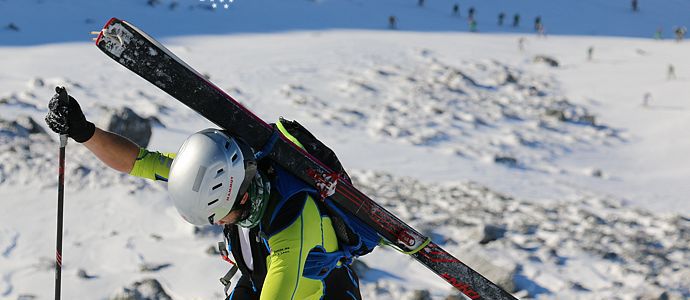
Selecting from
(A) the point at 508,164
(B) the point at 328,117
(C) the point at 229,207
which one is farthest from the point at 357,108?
(C) the point at 229,207

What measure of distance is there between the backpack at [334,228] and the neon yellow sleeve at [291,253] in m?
0.18

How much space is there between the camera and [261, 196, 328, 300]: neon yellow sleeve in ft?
12.8

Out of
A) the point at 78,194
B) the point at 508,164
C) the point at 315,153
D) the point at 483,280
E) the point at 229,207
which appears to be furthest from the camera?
the point at 508,164

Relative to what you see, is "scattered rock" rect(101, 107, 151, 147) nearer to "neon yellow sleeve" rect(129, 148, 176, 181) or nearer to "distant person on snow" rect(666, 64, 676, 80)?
"neon yellow sleeve" rect(129, 148, 176, 181)

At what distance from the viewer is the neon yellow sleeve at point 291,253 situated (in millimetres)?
3895

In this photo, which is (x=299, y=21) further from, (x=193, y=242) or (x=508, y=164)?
(x=193, y=242)

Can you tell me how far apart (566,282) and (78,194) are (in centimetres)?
643

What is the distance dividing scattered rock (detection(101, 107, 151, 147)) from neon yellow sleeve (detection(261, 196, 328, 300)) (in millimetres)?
9039

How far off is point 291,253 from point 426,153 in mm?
13680

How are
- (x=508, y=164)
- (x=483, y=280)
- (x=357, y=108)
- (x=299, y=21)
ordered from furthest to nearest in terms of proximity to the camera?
(x=299, y=21) → (x=357, y=108) → (x=508, y=164) → (x=483, y=280)

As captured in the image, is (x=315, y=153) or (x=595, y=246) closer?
(x=315, y=153)

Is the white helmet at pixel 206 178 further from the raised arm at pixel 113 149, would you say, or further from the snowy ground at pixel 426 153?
the snowy ground at pixel 426 153

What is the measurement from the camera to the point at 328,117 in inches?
761

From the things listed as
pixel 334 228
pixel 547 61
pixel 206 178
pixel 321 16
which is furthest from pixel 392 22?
pixel 206 178
